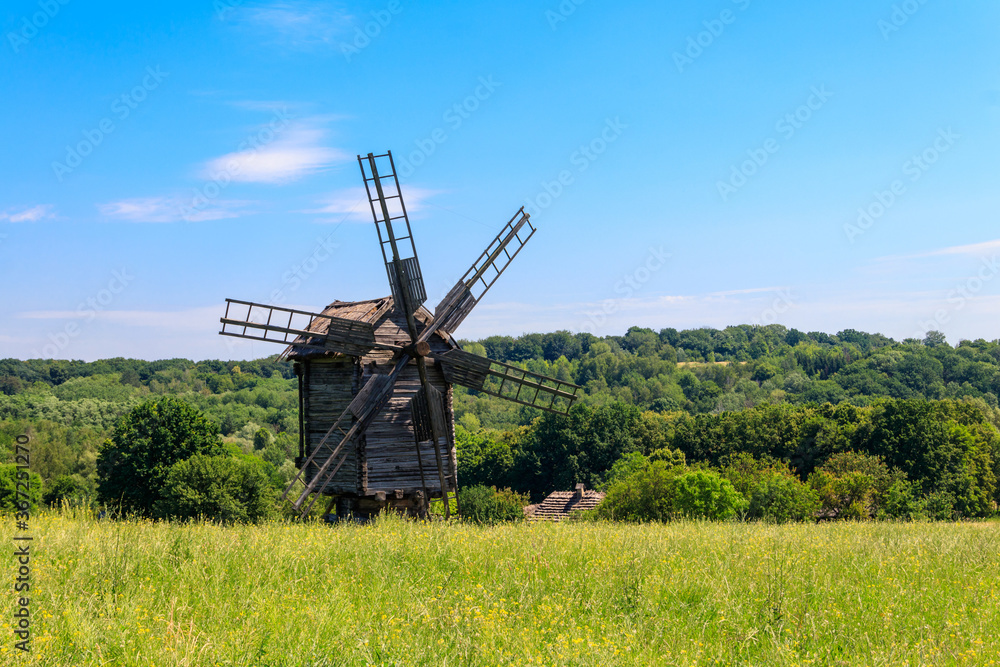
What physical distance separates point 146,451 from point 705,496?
79.1ft

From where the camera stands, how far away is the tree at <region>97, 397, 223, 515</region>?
28.3 meters

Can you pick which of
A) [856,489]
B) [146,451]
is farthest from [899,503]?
[146,451]

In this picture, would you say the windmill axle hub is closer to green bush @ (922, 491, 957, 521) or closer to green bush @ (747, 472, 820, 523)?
green bush @ (747, 472, 820, 523)

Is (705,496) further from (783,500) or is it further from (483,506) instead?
(483,506)

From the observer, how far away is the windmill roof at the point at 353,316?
17125mm

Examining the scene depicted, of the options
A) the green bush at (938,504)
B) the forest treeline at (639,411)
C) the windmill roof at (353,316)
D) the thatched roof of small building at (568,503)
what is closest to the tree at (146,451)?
the forest treeline at (639,411)

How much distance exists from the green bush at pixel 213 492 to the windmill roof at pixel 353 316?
10553 millimetres

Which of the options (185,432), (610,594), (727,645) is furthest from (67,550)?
(185,432)

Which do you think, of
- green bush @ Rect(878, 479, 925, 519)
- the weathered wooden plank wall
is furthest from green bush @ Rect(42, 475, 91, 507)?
green bush @ Rect(878, 479, 925, 519)

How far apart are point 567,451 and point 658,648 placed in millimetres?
62000

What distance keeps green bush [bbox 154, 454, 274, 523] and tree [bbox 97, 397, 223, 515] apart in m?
1.23

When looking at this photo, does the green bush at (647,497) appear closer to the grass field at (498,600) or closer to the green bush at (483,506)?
the green bush at (483,506)

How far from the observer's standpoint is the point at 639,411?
75938mm

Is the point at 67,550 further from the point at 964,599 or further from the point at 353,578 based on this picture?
the point at 964,599
